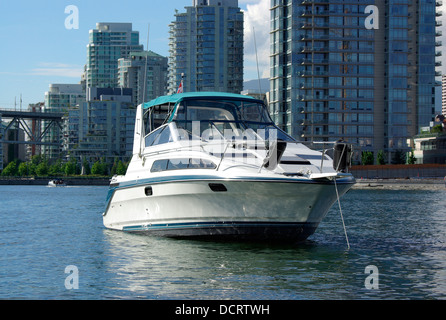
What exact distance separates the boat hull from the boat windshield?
2.81m

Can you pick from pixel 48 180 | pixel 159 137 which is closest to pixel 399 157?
pixel 48 180

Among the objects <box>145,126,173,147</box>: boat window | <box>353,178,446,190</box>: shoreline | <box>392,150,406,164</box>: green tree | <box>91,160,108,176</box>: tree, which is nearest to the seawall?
<box>353,178,446,190</box>: shoreline

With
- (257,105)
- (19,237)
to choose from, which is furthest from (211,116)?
(19,237)

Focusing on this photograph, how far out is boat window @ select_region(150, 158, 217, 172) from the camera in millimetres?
22391

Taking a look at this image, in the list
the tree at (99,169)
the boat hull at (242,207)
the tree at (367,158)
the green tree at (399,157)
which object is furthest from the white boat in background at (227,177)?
the tree at (99,169)

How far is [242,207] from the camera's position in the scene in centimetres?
2194

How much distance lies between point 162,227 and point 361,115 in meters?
122

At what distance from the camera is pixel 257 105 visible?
86.9 feet

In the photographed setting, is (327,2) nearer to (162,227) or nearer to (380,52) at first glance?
(380,52)

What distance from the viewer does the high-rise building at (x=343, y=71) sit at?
13912cm

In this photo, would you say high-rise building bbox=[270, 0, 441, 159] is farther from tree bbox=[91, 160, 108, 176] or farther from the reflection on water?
the reflection on water

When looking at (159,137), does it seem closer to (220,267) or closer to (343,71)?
(220,267)

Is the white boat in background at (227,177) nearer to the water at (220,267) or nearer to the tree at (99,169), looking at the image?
the water at (220,267)

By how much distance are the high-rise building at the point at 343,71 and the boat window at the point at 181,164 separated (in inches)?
4479
